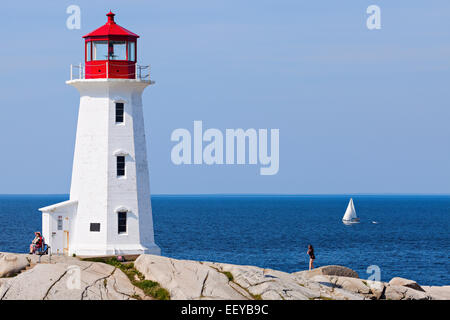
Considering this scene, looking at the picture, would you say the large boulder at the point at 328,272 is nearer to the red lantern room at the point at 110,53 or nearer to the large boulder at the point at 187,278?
the large boulder at the point at 187,278

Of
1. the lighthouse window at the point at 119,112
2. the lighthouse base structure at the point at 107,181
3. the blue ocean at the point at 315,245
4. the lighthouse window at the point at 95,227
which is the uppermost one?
the lighthouse window at the point at 119,112

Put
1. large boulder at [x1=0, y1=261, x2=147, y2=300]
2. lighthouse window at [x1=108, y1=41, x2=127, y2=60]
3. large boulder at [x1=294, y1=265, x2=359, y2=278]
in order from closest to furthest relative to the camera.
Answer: large boulder at [x1=0, y1=261, x2=147, y2=300] → large boulder at [x1=294, y1=265, x2=359, y2=278] → lighthouse window at [x1=108, y1=41, x2=127, y2=60]

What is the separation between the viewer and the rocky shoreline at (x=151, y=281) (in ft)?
94.9

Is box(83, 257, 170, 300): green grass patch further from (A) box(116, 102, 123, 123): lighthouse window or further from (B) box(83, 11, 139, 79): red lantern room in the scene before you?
(B) box(83, 11, 139, 79): red lantern room

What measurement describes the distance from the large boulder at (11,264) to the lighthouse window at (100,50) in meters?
12.5

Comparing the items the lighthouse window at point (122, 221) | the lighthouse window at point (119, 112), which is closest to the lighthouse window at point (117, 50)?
the lighthouse window at point (119, 112)

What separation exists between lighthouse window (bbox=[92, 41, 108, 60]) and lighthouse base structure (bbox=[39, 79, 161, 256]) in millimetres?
1432

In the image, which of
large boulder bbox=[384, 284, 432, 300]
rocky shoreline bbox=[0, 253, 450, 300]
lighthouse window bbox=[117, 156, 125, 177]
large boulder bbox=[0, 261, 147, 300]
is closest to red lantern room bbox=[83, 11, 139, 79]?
lighthouse window bbox=[117, 156, 125, 177]

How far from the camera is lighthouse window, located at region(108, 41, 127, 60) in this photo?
4059 centimetres

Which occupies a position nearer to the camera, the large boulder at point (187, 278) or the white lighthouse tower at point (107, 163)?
the large boulder at point (187, 278)

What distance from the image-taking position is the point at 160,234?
104438 millimetres

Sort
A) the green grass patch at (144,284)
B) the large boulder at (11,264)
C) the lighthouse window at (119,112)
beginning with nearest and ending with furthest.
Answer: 1. the green grass patch at (144,284)
2. the large boulder at (11,264)
3. the lighthouse window at (119,112)

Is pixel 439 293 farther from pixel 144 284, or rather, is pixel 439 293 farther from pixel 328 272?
pixel 144 284

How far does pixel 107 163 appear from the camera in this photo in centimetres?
4006
